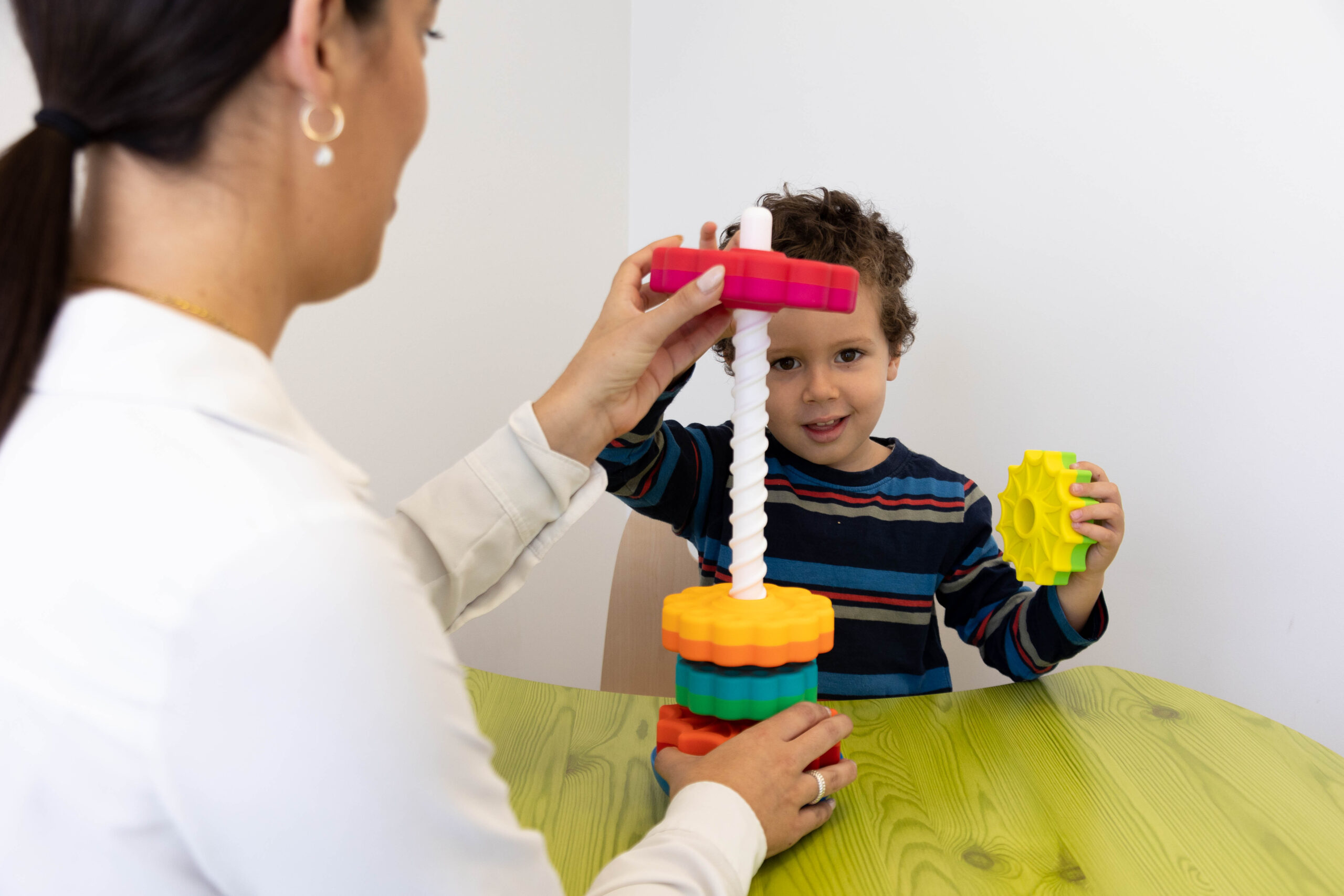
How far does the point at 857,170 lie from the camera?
1587 millimetres

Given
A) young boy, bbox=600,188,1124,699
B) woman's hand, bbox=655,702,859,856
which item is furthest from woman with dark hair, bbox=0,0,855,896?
young boy, bbox=600,188,1124,699

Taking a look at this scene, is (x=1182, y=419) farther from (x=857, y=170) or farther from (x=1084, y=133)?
(x=857, y=170)

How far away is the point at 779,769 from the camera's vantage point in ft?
1.97

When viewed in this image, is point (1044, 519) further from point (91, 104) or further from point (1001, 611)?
point (91, 104)

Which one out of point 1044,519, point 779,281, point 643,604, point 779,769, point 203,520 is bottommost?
point 643,604

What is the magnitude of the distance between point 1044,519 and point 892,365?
0.36m

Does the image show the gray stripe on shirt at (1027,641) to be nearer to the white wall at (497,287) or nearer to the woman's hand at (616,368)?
the woman's hand at (616,368)

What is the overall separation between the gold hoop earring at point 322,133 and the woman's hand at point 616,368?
1.01ft

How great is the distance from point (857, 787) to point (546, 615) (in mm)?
1038

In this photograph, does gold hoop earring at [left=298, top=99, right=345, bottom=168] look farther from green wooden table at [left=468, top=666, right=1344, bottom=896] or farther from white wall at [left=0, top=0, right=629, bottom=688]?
white wall at [left=0, top=0, right=629, bottom=688]

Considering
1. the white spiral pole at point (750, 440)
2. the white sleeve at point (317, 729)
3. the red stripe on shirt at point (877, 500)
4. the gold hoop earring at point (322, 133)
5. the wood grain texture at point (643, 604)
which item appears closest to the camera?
the white sleeve at point (317, 729)

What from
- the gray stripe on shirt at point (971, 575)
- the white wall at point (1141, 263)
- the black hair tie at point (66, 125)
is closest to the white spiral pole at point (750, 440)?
the black hair tie at point (66, 125)

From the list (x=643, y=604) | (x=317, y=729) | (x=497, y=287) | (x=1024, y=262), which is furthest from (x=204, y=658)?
(x=1024, y=262)

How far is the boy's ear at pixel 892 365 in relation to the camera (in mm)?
1169
